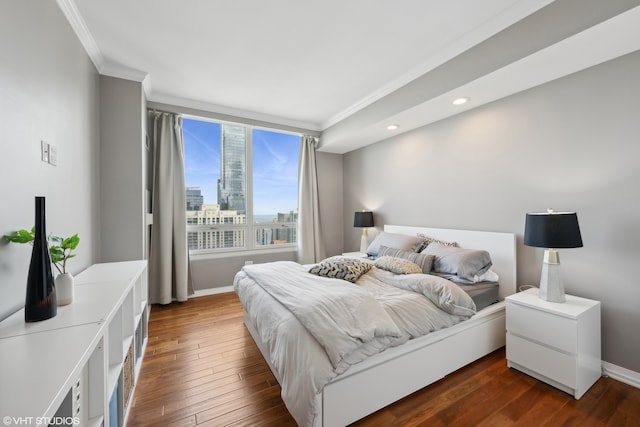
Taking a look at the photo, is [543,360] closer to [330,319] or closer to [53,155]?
[330,319]

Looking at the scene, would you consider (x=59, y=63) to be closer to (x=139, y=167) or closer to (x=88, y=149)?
(x=88, y=149)

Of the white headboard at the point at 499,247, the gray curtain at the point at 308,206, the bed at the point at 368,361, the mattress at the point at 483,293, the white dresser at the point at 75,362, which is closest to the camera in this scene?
the white dresser at the point at 75,362

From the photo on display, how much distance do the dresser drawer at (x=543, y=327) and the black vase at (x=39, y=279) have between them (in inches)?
112

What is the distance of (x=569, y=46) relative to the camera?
1.71 metres

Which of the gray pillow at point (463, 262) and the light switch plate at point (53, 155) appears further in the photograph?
the gray pillow at point (463, 262)

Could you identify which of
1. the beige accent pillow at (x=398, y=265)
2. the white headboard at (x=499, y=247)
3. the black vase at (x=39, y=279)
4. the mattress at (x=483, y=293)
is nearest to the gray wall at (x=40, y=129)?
the black vase at (x=39, y=279)

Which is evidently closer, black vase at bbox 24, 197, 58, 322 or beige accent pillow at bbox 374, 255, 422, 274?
black vase at bbox 24, 197, 58, 322

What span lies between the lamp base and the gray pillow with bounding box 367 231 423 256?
1152 millimetres

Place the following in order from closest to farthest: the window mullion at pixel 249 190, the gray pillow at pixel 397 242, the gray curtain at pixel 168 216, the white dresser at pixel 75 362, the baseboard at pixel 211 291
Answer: the white dresser at pixel 75 362, the gray pillow at pixel 397 242, the gray curtain at pixel 168 216, the baseboard at pixel 211 291, the window mullion at pixel 249 190

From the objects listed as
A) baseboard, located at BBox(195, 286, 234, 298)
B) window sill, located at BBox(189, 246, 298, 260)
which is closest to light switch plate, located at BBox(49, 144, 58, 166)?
window sill, located at BBox(189, 246, 298, 260)

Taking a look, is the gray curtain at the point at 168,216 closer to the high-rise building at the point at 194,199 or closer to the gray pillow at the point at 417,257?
the high-rise building at the point at 194,199

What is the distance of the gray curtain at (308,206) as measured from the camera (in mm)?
4352

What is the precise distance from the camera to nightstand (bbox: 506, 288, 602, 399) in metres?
1.70

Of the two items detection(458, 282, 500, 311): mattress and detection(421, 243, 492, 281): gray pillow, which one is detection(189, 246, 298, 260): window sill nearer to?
detection(421, 243, 492, 281): gray pillow
